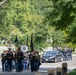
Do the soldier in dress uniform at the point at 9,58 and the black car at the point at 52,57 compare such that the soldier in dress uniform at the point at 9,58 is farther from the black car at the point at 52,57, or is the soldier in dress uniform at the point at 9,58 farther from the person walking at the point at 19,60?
the black car at the point at 52,57

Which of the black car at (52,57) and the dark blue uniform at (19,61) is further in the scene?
the black car at (52,57)

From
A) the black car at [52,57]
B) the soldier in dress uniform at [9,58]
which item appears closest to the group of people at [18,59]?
the soldier in dress uniform at [9,58]

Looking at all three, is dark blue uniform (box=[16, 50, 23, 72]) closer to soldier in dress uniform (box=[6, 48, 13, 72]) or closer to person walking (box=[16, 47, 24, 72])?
person walking (box=[16, 47, 24, 72])

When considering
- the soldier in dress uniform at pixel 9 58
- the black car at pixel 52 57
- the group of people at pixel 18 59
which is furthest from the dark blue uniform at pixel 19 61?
the black car at pixel 52 57

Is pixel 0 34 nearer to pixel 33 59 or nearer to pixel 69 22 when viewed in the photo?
pixel 33 59

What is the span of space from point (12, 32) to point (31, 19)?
3960 millimetres

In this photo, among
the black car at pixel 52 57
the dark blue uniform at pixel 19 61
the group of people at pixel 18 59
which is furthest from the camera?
the black car at pixel 52 57

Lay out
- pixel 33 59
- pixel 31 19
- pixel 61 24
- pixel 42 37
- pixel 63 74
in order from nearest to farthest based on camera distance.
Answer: pixel 63 74
pixel 61 24
pixel 33 59
pixel 42 37
pixel 31 19

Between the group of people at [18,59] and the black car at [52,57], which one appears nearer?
the group of people at [18,59]

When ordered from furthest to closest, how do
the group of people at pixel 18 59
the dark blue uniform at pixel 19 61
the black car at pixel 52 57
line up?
the black car at pixel 52 57 → the group of people at pixel 18 59 → the dark blue uniform at pixel 19 61

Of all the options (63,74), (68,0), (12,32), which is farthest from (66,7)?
(12,32)

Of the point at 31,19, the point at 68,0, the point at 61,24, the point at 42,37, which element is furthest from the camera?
the point at 31,19

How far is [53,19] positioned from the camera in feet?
64.0

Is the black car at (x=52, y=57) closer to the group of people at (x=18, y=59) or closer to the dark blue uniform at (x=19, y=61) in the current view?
the group of people at (x=18, y=59)
